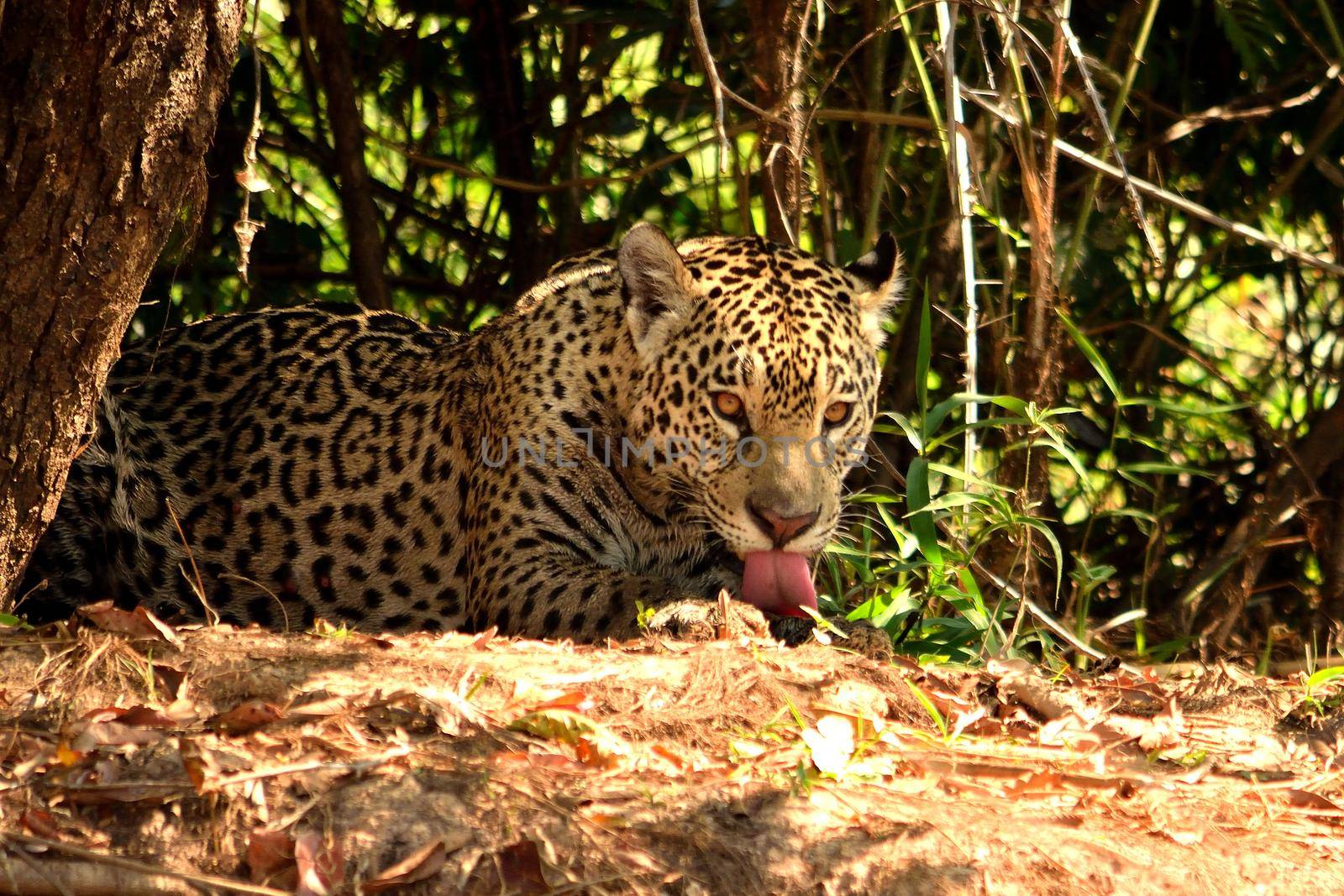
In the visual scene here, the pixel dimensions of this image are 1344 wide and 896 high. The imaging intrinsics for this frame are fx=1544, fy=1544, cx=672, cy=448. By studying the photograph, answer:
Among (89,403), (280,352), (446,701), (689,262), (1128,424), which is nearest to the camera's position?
(446,701)

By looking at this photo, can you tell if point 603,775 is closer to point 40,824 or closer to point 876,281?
point 40,824

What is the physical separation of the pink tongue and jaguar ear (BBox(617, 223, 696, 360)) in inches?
33.3

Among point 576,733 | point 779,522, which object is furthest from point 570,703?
point 779,522

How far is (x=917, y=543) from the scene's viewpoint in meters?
5.26

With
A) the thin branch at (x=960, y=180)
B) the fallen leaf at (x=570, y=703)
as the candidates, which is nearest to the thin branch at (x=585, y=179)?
the thin branch at (x=960, y=180)

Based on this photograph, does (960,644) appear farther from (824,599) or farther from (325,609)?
(325,609)

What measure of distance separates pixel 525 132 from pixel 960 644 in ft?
12.7

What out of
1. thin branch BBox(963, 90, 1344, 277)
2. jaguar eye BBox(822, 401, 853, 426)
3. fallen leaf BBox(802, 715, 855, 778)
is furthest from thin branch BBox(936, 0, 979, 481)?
fallen leaf BBox(802, 715, 855, 778)

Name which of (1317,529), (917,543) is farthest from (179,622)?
(1317,529)

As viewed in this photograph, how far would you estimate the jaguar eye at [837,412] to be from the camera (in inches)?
208

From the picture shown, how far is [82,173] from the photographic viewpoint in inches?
162

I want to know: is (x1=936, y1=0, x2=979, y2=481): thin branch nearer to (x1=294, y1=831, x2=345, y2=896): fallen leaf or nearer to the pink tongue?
the pink tongue

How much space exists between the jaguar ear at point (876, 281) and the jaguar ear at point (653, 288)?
69 cm

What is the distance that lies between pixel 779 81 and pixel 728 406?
162 cm
